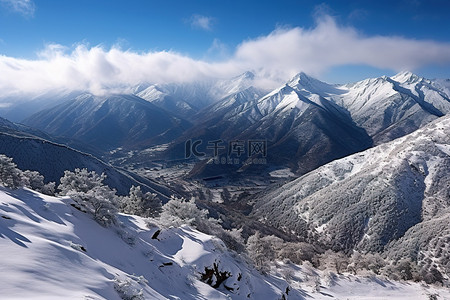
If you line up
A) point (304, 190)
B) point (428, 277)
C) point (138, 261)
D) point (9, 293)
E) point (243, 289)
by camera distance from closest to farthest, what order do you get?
1. point (9, 293)
2. point (138, 261)
3. point (243, 289)
4. point (428, 277)
5. point (304, 190)

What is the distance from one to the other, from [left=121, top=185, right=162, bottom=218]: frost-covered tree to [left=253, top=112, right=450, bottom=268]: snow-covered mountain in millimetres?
66281

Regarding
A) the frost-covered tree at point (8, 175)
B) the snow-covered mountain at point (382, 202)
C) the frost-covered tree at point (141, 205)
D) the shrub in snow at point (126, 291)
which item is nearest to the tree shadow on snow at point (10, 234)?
the shrub in snow at point (126, 291)

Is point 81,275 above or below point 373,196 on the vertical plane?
below

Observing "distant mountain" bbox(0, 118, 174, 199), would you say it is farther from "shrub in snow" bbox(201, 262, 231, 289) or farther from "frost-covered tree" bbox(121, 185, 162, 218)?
"shrub in snow" bbox(201, 262, 231, 289)

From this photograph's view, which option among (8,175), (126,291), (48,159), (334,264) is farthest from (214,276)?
(48,159)

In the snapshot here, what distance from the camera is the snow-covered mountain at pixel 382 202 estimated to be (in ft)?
285

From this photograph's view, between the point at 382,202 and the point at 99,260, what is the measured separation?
10035 cm

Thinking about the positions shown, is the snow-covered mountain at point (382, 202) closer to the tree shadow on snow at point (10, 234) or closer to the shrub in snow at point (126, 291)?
the shrub in snow at point (126, 291)

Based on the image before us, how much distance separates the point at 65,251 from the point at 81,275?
2640mm

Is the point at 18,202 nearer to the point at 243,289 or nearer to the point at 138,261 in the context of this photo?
the point at 138,261

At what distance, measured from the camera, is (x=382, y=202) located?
320 ft

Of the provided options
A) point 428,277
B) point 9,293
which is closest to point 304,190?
point 428,277

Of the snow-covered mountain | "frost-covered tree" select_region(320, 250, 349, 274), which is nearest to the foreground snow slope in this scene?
"frost-covered tree" select_region(320, 250, 349, 274)

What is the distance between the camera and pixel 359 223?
96.6m
